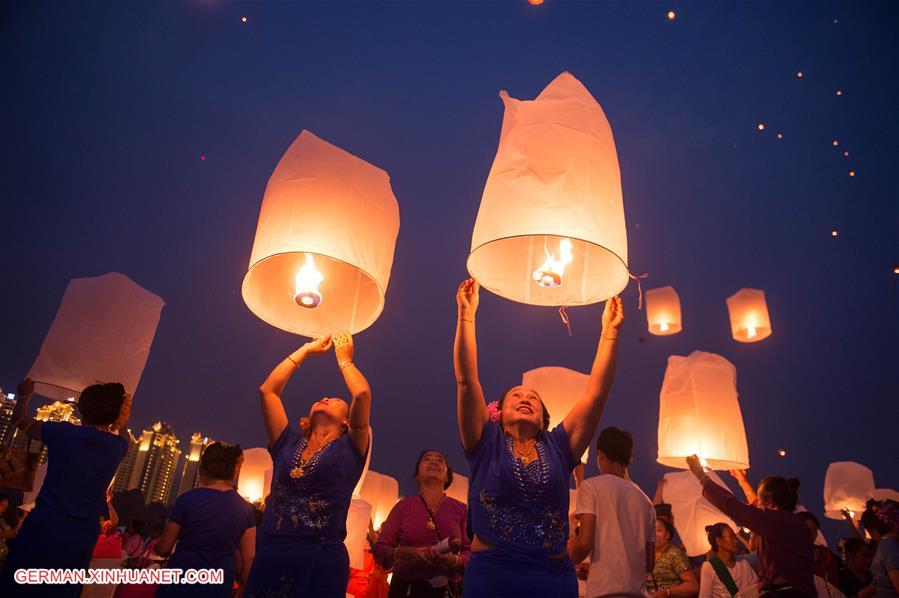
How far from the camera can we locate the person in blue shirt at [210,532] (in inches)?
137

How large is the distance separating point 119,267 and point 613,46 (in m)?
15.1

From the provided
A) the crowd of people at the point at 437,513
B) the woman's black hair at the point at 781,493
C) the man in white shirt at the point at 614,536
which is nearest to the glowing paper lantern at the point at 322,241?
the crowd of people at the point at 437,513

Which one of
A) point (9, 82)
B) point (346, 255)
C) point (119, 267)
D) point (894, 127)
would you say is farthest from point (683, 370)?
point (119, 267)

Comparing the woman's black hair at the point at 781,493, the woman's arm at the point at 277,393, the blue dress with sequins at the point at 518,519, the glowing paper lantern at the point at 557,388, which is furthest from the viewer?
the glowing paper lantern at the point at 557,388

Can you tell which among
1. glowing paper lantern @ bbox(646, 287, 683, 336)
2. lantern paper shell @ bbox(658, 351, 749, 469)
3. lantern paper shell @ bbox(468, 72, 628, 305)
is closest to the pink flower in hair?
lantern paper shell @ bbox(468, 72, 628, 305)

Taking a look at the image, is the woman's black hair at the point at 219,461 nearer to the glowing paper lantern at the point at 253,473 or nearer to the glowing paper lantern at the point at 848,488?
the glowing paper lantern at the point at 253,473

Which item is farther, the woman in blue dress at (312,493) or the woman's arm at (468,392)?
the woman in blue dress at (312,493)

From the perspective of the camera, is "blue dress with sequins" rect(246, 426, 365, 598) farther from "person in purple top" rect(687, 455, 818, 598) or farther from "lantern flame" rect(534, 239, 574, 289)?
"person in purple top" rect(687, 455, 818, 598)

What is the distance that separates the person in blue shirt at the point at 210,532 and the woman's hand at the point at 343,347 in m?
1.35

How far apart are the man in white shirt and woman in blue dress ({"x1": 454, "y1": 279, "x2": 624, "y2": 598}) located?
3.17 ft

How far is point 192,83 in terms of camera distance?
1396 cm

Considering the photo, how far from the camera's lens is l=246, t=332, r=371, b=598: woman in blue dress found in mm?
2768

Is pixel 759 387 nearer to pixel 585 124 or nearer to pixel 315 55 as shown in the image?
pixel 315 55

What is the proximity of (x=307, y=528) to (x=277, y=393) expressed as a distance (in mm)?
854
